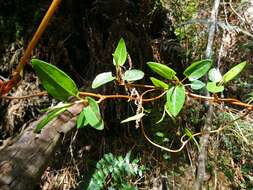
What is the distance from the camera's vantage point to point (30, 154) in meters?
1.12

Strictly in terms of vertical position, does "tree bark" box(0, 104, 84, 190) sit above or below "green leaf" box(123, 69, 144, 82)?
below

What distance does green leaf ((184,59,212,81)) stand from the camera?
0.53 metres

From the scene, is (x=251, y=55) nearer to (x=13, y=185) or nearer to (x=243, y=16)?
(x=243, y=16)

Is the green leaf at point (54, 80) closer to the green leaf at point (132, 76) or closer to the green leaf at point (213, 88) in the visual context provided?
the green leaf at point (132, 76)

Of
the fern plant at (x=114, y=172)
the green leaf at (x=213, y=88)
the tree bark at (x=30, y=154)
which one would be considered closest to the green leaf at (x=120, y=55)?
the green leaf at (x=213, y=88)

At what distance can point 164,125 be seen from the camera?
5.49ft

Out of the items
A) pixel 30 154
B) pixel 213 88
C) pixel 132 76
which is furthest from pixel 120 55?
pixel 30 154

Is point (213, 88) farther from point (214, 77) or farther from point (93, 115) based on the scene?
point (93, 115)

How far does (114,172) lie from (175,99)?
107 cm

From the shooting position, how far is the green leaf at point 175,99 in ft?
1.62

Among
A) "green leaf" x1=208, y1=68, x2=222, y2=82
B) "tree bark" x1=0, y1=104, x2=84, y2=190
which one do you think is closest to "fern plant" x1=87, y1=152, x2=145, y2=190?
"tree bark" x1=0, y1=104, x2=84, y2=190

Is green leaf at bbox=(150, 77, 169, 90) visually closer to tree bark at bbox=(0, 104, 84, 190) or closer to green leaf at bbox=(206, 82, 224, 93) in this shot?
green leaf at bbox=(206, 82, 224, 93)

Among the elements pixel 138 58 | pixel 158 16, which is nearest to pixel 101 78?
pixel 138 58

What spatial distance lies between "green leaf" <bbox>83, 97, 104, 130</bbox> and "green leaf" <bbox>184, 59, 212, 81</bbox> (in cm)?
14
